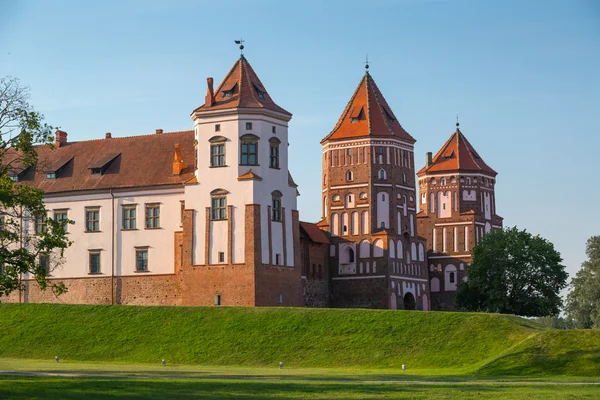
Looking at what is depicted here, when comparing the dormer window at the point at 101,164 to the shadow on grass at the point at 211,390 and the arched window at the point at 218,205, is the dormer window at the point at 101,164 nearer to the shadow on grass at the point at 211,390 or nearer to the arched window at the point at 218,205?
the arched window at the point at 218,205

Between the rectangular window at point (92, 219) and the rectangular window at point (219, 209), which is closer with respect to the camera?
the rectangular window at point (219, 209)

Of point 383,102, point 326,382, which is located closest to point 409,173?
point 383,102

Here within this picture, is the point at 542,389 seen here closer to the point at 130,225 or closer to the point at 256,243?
the point at 256,243

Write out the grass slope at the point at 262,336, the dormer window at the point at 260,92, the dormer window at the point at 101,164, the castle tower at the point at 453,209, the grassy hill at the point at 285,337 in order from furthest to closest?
the castle tower at the point at 453,209 < the dormer window at the point at 101,164 < the dormer window at the point at 260,92 < the grass slope at the point at 262,336 < the grassy hill at the point at 285,337

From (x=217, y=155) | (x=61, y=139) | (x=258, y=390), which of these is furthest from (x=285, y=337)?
(x=61, y=139)

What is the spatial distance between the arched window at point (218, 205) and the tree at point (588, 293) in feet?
131

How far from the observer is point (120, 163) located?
281 ft

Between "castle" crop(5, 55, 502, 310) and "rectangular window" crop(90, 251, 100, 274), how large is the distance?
74mm

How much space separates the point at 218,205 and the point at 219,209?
29 centimetres

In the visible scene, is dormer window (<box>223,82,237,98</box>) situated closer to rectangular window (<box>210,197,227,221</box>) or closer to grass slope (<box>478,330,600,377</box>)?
rectangular window (<box>210,197,227,221</box>)

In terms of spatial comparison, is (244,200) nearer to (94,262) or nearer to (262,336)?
(262,336)

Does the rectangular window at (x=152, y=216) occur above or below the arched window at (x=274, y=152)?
below

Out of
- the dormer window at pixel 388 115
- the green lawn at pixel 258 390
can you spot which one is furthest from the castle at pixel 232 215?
the green lawn at pixel 258 390

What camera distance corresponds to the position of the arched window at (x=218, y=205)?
77.3 m
